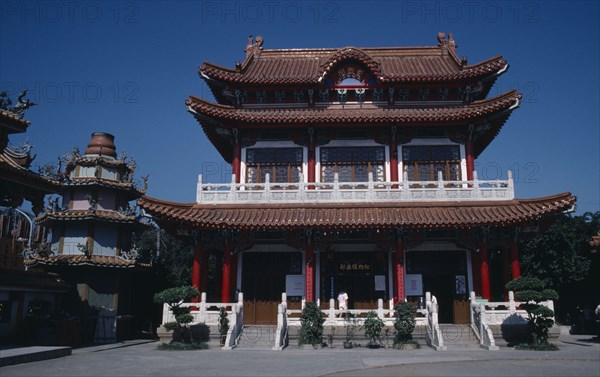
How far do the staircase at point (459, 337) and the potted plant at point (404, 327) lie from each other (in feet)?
4.20

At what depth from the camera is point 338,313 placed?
61.4 feet

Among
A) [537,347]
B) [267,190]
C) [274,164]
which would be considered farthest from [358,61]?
[537,347]

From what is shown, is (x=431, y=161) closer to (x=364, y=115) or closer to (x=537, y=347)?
(x=364, y=115)

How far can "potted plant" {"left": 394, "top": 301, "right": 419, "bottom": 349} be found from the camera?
16141 mm

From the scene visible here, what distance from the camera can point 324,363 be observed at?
12.6 meters

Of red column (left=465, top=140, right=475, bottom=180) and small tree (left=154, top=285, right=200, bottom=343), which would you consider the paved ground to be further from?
red column (left=465, top=140, right=475, bottom=180)

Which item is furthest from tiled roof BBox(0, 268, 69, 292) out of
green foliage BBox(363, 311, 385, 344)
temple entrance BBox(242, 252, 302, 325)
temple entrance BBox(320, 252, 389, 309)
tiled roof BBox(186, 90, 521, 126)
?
green foliage BBox(363, 311, 385, 344)

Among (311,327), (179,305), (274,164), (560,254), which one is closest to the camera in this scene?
(311,327)

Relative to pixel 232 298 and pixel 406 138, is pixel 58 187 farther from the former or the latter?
pixel 406 138

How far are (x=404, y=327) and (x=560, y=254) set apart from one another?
50.6ft

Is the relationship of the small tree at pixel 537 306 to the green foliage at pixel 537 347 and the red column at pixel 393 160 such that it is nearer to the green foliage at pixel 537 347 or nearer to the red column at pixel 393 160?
the green foliage at pixel 537 347

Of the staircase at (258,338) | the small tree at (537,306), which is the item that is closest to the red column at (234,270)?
the staircase at (258,338)

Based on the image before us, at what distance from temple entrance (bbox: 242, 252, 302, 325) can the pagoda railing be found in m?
2.50

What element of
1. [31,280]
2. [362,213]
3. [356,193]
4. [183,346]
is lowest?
[183,346]
